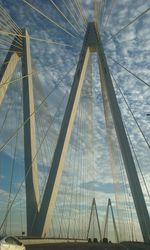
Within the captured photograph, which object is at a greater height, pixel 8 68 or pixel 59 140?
pixel 8 68

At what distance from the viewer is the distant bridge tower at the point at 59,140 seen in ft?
61.0

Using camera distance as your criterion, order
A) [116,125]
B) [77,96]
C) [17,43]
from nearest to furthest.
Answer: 1. [116,125]
2. [77,96]
3. [17,43]

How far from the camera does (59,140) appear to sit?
20.7m

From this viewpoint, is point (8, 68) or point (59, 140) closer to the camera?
point (59, 140)

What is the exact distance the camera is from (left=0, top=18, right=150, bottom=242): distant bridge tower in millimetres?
18578

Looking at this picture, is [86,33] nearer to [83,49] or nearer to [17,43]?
[83,49]

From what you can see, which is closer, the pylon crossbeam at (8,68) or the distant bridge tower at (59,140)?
the distant bridge tower at (59,140)

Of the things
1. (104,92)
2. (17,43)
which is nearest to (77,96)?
(104,92)

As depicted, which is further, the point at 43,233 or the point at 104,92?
the point at 104,92

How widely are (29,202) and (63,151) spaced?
3.27 meters

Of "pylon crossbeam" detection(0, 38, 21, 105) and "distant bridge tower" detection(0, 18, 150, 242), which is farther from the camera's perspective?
"pylon crossbeam" detection(0, 38, 21, 105)

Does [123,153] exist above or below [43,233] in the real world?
above

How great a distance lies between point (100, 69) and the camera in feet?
Answer: 75.8

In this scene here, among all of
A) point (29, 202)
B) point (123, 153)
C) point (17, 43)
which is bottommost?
point (29, 202)
